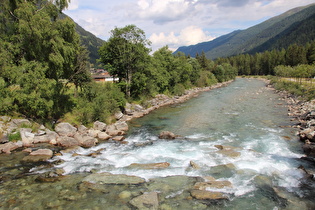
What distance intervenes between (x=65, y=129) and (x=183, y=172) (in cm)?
1453

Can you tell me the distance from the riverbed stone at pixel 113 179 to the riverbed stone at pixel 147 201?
65.6 inches

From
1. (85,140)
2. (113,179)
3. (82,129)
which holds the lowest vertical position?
(113,179)

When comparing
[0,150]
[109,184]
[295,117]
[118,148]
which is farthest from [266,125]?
[0,150]

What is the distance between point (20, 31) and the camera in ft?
69.8

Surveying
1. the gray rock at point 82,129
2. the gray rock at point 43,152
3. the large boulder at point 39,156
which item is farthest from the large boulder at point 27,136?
the gray rock at point 82,129

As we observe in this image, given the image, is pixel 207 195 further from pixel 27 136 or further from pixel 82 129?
pixel 27 136

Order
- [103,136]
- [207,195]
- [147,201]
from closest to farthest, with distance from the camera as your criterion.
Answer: [147,201], [207,195], [103,136]

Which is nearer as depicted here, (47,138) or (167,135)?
(47,138)

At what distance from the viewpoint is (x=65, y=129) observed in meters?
22.8

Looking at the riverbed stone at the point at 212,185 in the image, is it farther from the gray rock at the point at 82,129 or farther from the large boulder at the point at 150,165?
the gray rock at the point at 82,129

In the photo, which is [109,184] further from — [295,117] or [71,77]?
[295,117]

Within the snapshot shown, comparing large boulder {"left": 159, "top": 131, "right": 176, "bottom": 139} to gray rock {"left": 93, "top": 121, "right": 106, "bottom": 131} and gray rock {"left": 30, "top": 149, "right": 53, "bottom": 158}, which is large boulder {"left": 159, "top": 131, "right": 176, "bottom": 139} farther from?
gray rock {"left": 30, "top": 149, "right": 53, "bottom": 158}

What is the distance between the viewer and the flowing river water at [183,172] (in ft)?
36.5

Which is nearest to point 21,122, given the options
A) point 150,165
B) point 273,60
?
point 150,165
